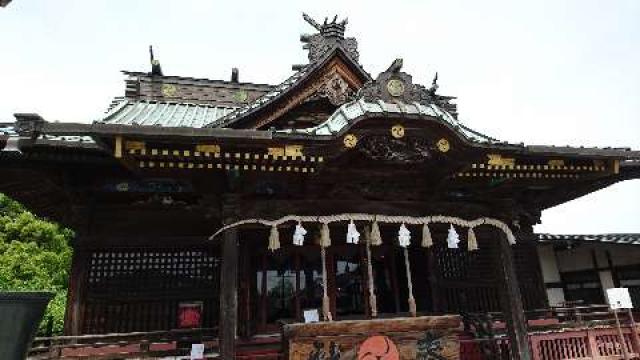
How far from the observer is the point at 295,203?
7109 mm

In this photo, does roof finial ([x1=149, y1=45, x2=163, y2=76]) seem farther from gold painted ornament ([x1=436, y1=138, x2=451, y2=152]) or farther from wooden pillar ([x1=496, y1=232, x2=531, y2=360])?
wooden pillar ([x1=496, y1=232, x2=531, y2=360])

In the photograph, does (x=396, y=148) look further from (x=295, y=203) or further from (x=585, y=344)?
(x=585, y=344)

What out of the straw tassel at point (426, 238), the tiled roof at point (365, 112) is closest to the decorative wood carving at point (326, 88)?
the tiled roof at point (365, 112)

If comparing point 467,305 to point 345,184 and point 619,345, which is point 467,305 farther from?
point 345,184

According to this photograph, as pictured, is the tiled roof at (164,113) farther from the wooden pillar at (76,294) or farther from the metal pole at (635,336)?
the metal pole at (635,336)

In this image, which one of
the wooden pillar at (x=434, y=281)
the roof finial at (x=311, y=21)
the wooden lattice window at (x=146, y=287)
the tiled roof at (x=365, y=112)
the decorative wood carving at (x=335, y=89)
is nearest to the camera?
the tiled roof at (x=365, y=112)

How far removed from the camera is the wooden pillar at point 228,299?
6.14 metres

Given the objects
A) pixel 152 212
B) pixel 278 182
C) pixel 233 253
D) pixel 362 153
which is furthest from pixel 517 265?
pixel 152 212

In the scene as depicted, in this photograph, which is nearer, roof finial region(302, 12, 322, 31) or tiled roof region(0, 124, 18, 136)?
tiled roof region(0, 124, 18, 136)

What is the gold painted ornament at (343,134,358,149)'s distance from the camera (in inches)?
251

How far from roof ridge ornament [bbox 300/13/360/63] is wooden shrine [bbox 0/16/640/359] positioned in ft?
0.94

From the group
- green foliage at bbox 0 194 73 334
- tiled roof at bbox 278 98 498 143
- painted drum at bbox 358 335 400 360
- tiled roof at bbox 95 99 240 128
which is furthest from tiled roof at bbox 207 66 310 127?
green foliage at bbox 0 194 73 334

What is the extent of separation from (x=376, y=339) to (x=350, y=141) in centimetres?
318

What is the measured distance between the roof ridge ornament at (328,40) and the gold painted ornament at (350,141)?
4843mm
